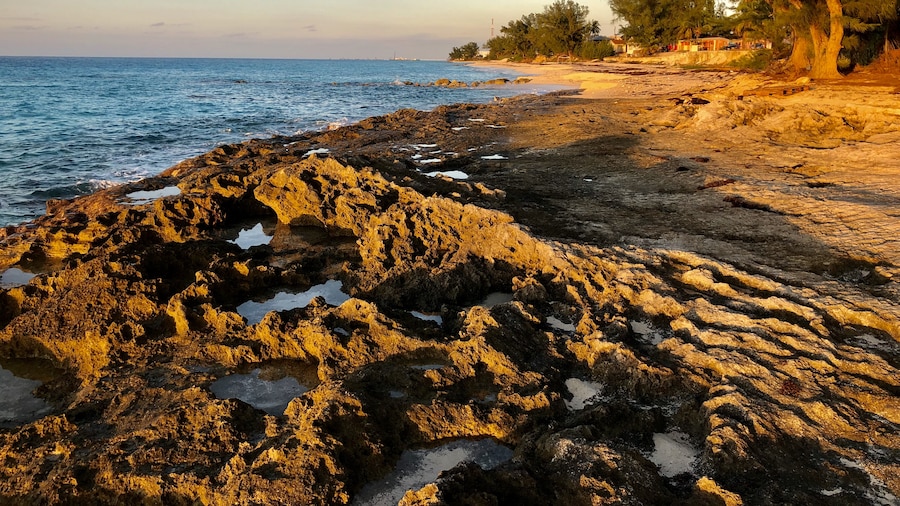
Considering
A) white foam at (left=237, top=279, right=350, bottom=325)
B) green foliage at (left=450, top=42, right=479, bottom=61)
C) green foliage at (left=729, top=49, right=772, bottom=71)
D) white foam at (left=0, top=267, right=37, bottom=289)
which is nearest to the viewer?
white foam at (left=237, top=279, right=350, bottom=325)

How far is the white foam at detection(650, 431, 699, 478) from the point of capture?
2949 millimetres

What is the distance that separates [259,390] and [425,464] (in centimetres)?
153

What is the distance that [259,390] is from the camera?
3.91 meters

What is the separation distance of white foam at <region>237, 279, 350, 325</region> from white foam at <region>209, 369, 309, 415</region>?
921mm

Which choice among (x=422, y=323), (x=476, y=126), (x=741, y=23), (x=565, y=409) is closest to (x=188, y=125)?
(x=476, y=126)

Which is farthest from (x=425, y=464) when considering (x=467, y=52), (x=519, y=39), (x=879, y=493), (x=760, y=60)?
(x=467, y=52)

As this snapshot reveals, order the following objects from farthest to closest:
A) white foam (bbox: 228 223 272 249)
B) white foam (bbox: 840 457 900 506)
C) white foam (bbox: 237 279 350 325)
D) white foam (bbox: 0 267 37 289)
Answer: white foam (bbox: 228 223 272 249), white foam (bbox: 0 267 37 289), white foam (bbox: 237 279 350 325), white foam (bbox: 840 457 900 506)

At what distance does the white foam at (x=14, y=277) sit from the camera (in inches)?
248

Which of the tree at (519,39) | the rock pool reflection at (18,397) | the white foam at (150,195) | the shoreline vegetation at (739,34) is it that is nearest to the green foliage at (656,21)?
the shoreline vegetation at (739,34)

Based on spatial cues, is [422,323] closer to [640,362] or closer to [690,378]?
[640,362]

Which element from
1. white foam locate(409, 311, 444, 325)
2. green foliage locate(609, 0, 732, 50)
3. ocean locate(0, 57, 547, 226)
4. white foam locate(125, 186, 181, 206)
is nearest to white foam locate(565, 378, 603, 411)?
white foam locate(409, 311, 444, 325)

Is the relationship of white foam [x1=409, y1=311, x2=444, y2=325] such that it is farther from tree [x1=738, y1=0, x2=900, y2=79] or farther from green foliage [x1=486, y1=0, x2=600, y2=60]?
green foliage [x1=486, y1=0, x2=600, y2=60]

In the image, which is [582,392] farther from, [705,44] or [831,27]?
[705,44]

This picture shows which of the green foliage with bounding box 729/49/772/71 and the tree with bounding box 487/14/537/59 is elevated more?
the tree with bounding box 487/14/537/59
